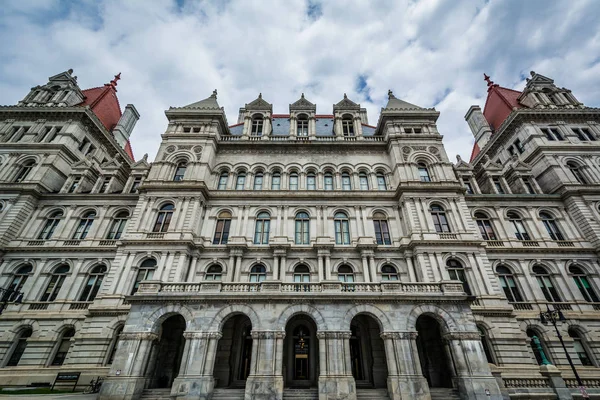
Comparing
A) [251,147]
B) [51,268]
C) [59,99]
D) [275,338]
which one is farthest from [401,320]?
[59,99]

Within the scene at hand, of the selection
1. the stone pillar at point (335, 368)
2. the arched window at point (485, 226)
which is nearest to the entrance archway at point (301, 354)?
the stone pillar at point (335, 368)

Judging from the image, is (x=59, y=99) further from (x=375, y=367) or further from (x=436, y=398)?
(x=436, y=398)

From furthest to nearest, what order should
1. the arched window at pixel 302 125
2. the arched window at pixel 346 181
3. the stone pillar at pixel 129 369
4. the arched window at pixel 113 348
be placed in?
the arched window at pixel 302 125 < the arched window at pixel 346 181 < the arched window at pixel 113 348 < the stone pillar at pixel 129 369

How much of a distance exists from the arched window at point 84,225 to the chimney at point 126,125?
1458 cm

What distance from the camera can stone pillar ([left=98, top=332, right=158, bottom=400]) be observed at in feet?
44.1

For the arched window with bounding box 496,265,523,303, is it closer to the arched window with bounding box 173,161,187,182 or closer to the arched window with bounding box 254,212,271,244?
the arched window with bounding box 254,212,271,244

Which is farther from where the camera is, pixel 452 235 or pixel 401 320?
pixel 452 235

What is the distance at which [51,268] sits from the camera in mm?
21750

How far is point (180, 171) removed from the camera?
2545cm

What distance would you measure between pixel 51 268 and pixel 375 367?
80.9ft

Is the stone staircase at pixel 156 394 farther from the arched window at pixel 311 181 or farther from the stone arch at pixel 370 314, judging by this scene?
the arched window at pixel 311 181

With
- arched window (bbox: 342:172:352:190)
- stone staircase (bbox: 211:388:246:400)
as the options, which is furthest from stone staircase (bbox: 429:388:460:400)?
arched window (bbox: 342:172:352:190)

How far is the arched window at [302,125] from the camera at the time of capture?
95.5 ft

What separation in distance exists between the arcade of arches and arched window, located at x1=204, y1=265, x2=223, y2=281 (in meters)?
4.09
